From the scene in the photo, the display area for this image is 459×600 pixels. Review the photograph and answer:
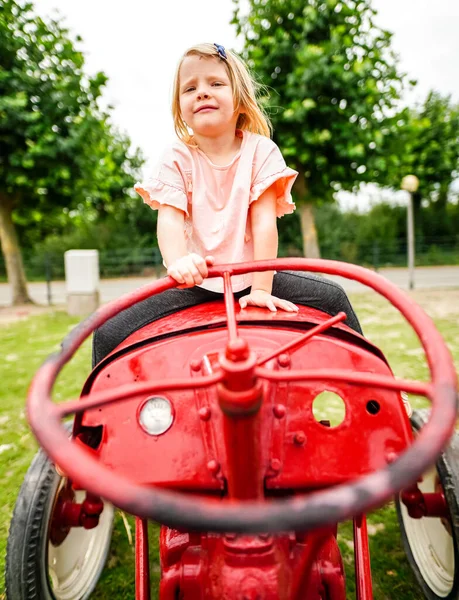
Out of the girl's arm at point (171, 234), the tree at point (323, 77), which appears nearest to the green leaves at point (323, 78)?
the tree at point (323, 77)

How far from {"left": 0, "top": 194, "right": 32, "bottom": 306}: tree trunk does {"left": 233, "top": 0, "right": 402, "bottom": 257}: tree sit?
14.3ft

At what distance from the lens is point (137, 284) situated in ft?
36.1

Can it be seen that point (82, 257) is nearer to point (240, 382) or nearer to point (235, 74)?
point (235, 74)

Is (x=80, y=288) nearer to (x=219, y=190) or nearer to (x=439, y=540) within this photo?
(x=219, y=190)

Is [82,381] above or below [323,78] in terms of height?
below

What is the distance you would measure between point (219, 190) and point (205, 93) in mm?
282

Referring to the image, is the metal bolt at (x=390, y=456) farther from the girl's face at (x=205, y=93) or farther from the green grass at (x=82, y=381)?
the girl's face at (x=205, y=93)

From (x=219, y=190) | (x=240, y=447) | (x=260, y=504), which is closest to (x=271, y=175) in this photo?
(x=219, y=190)

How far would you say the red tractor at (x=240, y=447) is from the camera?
1.44 feet

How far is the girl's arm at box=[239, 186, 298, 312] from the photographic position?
1.17 metres

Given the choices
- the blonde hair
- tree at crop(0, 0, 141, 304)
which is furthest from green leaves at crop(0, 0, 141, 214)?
the blonde hair

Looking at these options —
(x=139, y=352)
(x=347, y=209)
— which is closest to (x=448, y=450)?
(x=139, y=352)

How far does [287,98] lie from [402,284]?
447 cm

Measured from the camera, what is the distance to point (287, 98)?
677cm
